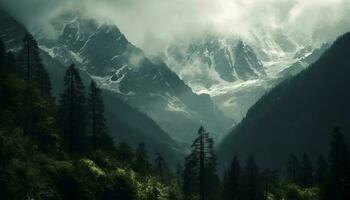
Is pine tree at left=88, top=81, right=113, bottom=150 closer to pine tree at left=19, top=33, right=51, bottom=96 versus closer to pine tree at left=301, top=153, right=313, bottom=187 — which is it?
pine tree at left=19, top=33, right=51, bottom=96

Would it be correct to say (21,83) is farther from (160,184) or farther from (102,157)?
(160,184)

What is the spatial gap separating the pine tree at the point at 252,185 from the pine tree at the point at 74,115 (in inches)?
1094

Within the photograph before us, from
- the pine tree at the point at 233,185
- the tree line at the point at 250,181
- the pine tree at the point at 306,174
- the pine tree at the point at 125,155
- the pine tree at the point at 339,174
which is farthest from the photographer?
the pine tree at the point at 306,174

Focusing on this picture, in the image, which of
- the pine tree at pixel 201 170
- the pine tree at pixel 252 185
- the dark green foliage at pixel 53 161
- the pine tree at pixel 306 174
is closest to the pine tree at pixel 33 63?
the dark green foliage at pixel 53 161

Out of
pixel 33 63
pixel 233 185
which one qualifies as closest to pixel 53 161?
pixel 33 63

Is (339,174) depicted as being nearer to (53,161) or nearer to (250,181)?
(250,181)

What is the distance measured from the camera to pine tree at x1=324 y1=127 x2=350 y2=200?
9762 cm

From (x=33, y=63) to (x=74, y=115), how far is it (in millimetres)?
21094

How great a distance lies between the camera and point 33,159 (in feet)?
247

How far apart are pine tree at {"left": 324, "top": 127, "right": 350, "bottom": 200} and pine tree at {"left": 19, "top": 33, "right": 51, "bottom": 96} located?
150 ft

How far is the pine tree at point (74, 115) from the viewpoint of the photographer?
96.6 meters

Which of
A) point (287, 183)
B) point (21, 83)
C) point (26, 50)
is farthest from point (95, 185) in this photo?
point (287, 183)

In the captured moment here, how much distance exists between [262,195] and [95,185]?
40.1 meters

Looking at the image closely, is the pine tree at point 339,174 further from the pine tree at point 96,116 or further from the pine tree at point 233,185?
the pine tree at point 96,116
